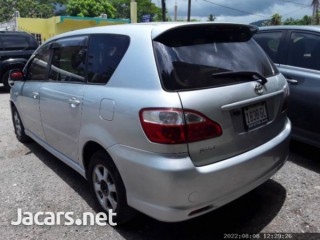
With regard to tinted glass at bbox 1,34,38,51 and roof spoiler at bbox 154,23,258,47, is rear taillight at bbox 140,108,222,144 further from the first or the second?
tinted glass at bbox 1,34,38,51

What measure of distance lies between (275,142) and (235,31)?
104cm

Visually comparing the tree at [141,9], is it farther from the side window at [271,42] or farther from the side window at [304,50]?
the side window at [304,50]

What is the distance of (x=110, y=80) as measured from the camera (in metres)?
2.85

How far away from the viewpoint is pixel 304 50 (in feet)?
14.4

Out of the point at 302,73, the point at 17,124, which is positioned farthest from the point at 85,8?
the point at 302,73

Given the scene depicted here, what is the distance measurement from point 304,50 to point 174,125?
2.87 meters

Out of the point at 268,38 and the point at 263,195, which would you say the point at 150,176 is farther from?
the point at 268,38

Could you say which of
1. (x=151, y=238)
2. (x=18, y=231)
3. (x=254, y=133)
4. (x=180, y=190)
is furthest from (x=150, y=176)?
(x=18, y=231)

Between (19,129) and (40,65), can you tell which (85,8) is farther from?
(40,65)

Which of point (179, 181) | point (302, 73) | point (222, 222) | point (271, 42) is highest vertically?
point (271, 42)

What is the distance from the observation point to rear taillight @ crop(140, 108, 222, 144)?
2.34 m

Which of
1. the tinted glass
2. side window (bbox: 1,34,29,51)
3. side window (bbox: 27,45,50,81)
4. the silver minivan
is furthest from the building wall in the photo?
the silver minivan

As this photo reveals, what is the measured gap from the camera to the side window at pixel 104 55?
286 cm

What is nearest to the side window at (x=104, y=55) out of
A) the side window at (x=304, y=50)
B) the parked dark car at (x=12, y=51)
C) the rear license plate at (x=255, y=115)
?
the rear license plate at (x=255, y=115)
